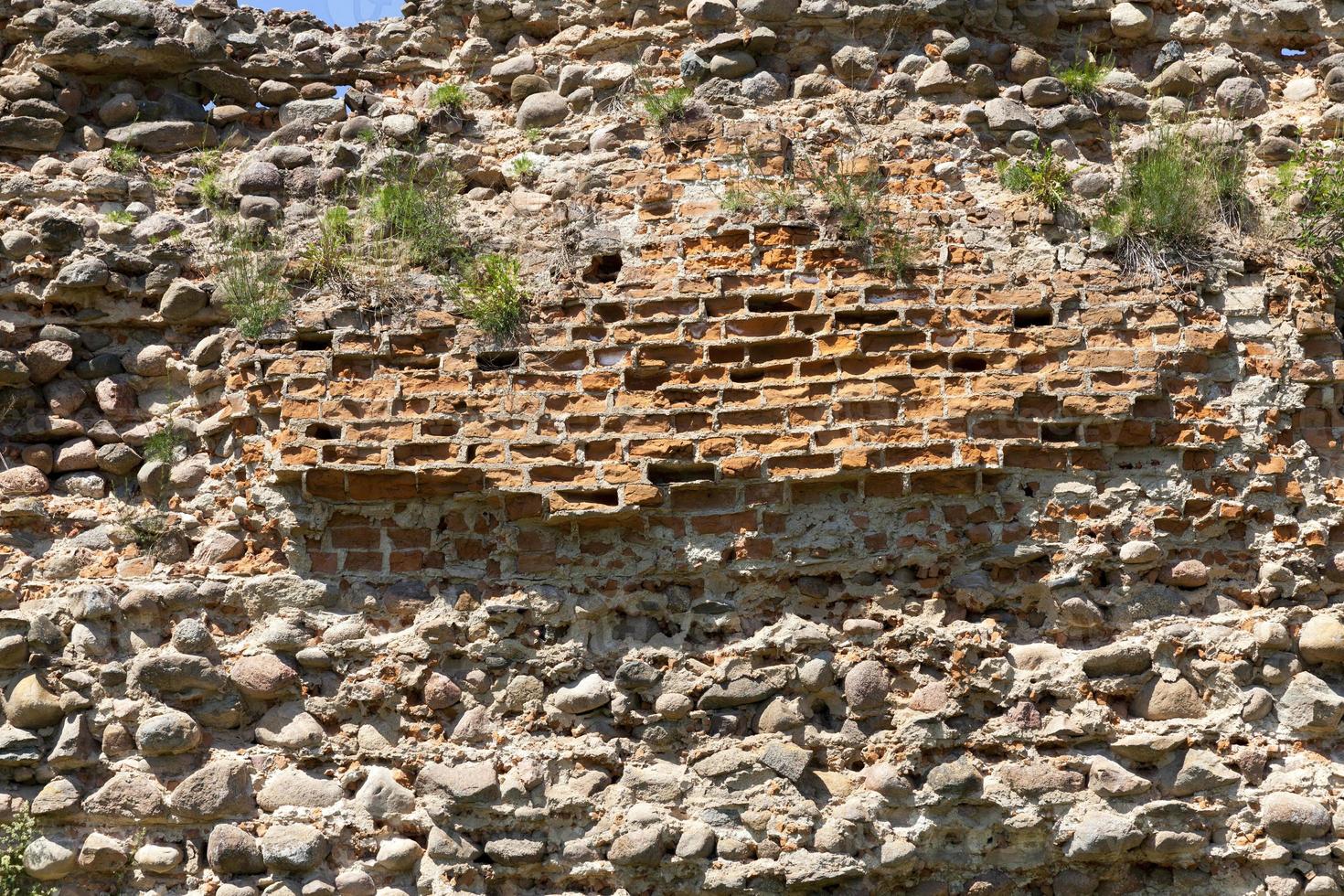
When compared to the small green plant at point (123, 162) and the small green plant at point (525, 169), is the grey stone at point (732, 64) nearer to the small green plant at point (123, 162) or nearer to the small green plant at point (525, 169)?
the small green plant at point (525, 169)

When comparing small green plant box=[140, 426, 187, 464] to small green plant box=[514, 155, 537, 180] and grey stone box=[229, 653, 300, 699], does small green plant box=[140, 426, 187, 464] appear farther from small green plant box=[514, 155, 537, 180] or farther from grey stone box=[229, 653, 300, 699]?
small green plant box=[514, 155, 537, 180]

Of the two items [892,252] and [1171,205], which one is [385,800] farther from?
[1171,205]

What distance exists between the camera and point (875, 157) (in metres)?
4.95

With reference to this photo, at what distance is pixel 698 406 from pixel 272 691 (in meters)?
1.72

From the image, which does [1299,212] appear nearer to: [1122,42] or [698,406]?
[1122,42]

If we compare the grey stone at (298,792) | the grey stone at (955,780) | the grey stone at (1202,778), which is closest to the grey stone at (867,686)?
the grey stone at (955,780)

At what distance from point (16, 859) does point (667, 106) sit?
3.56m

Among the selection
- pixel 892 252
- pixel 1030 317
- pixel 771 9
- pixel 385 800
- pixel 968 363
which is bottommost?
pixel 385 800

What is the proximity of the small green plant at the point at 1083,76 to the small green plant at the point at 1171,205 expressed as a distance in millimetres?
462

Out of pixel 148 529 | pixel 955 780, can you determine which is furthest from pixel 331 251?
pixel 955 780

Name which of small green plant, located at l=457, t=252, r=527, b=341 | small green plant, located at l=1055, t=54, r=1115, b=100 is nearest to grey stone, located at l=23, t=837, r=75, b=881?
small green plant, located at l=457, t=252, r=527, b=341

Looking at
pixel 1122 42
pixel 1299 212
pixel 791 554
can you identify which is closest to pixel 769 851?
pixel 791 554

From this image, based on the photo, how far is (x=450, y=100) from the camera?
5.51 metres

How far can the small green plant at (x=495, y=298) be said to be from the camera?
4.57 m
